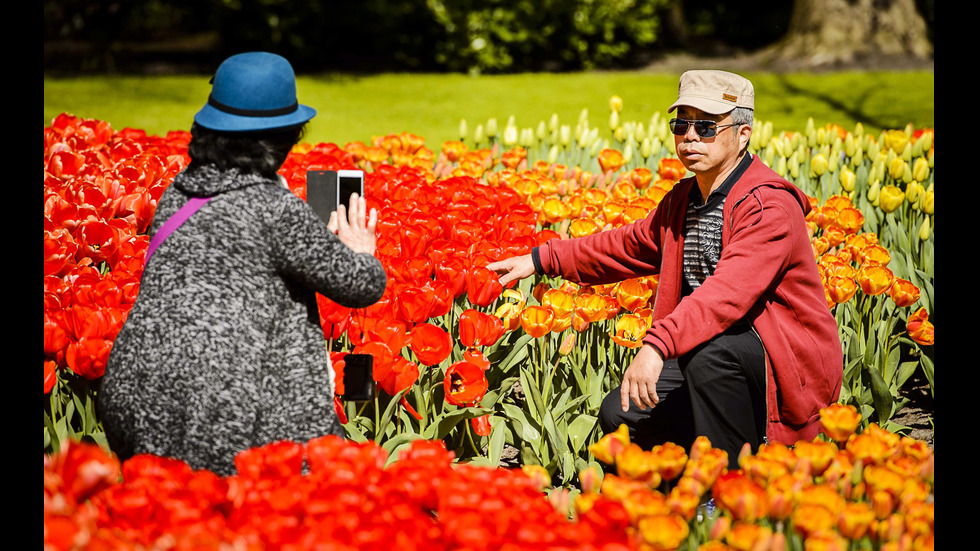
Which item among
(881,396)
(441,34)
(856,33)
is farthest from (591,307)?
(856,33)

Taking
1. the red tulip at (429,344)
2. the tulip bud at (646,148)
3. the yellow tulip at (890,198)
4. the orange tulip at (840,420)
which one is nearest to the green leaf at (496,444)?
the red tulip at (429,344)

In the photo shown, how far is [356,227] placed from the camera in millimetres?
2260

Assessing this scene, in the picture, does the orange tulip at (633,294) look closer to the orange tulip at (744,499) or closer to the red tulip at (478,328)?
the red tulip at (478,328)

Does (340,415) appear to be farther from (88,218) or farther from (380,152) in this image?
(380,152)

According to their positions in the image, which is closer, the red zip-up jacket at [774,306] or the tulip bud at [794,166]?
the red zip-up jacket at [774,306]

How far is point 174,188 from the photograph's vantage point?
2115 mm

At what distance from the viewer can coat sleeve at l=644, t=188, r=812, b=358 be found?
2.43 m

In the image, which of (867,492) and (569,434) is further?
(569,434)

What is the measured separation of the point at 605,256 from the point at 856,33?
13.0m

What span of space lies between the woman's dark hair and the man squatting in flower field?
Result: 1090mm

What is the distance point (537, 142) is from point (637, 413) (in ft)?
10.6

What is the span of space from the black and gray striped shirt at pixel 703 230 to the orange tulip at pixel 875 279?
706 millimetres

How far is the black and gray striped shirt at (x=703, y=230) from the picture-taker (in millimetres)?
2811

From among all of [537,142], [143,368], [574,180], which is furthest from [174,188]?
[537,142]
